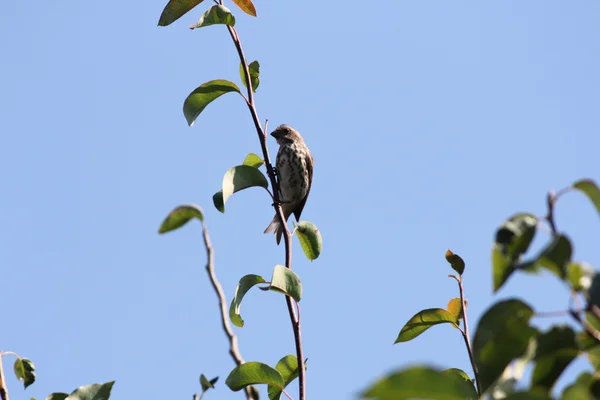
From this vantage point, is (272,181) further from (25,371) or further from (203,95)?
(25,371)

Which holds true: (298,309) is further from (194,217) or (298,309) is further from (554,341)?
(554,341)

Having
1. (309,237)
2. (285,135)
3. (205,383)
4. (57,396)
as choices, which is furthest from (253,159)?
(285,135)

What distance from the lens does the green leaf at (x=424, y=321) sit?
3299 mm

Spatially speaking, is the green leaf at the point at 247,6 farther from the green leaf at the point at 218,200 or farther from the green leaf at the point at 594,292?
the green leaf at the point at 594,292

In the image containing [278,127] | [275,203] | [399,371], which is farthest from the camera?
[278,127]

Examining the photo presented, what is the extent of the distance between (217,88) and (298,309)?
1.35 meters

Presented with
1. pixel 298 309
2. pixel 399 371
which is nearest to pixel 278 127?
pixel 298 309

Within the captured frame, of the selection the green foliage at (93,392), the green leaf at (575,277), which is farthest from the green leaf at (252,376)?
the green leaf at (575,277)

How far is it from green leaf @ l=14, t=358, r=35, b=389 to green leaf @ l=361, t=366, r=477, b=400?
222 centimetres

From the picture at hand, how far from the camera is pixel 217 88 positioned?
3.99 meters

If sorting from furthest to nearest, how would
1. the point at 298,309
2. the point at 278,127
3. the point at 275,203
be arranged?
the point at 278,127 < the point at 275,203 < the point at 298,309

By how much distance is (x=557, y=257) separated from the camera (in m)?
1.58

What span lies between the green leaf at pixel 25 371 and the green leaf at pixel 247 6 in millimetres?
2069

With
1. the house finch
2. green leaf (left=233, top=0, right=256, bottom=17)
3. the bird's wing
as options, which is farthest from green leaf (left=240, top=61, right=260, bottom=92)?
the bird's wing
